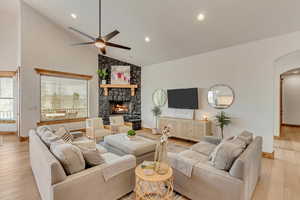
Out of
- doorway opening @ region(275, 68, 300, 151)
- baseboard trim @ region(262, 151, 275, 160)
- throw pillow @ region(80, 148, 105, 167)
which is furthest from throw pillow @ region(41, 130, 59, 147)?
doorway opening @ region(275, 68, 300, 151)

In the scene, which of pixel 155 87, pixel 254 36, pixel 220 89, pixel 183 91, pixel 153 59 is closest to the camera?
pixel 254 36

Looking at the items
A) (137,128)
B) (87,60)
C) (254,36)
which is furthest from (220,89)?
(87,60)

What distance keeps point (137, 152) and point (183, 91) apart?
3.25m

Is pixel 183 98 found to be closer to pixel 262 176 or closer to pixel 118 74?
pixel 262 176

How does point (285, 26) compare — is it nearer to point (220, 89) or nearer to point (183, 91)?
point (220, 89)

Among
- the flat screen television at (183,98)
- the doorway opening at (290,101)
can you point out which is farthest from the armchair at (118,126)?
→ the doorway opening at (290,101)

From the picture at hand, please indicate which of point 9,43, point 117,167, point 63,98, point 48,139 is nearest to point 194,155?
point 117,167

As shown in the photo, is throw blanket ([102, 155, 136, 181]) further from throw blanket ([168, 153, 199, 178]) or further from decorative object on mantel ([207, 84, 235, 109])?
decorative object on mantel ([207, 84, 235, 109])

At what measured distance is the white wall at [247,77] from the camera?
3.81 m

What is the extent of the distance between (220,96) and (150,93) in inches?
125

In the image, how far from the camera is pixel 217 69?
15.7ft

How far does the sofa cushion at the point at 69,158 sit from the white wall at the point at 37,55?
4471 millimetres

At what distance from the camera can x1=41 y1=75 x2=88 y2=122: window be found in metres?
5.77

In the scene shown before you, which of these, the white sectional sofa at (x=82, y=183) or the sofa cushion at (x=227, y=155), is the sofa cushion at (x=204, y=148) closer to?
the sofa cushion at (x=227, y=155)
